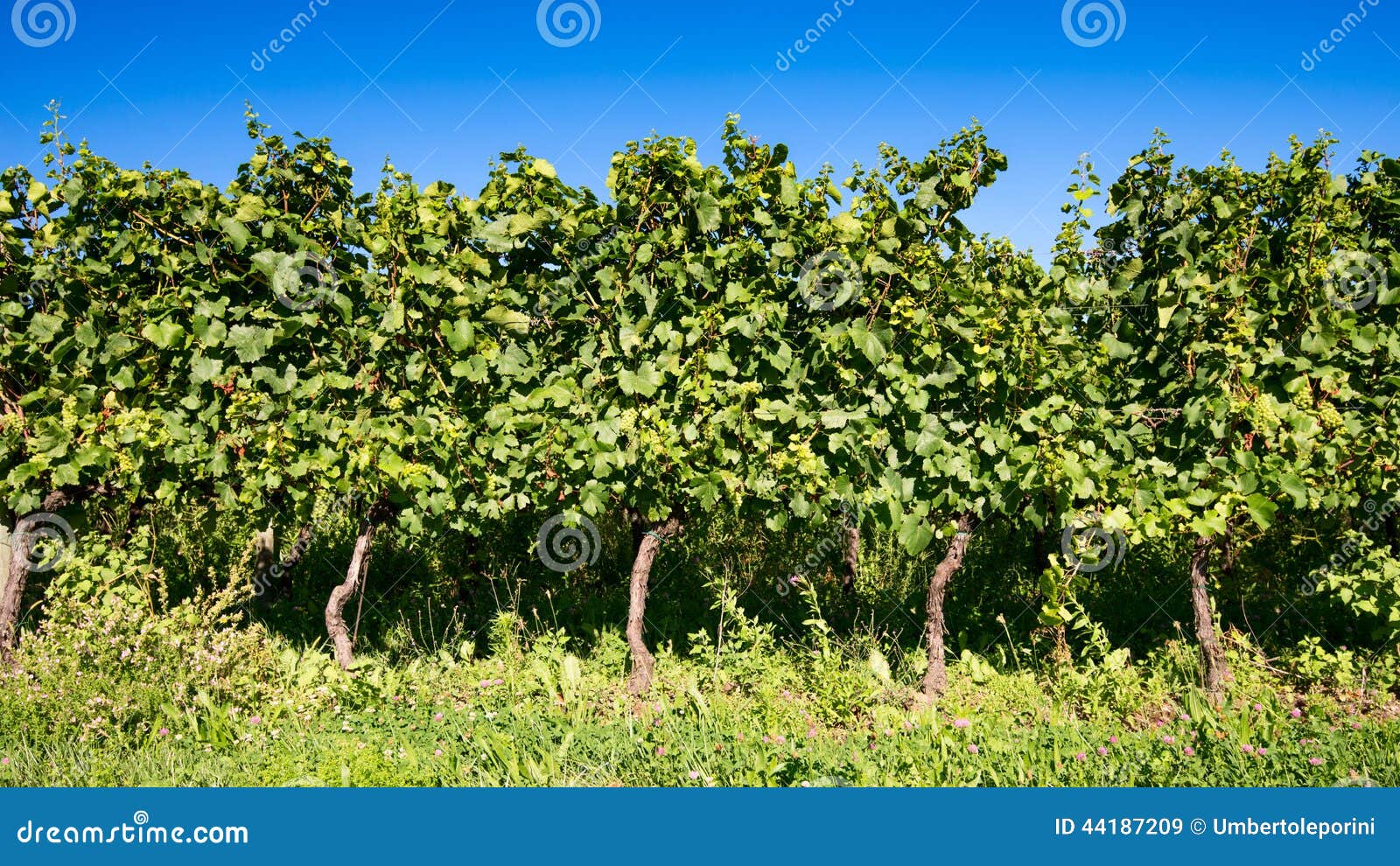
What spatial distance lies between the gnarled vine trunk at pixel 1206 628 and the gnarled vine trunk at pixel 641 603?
2.96m

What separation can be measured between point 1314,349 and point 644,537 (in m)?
3.76

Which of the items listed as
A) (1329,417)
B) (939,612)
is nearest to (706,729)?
(939,612)

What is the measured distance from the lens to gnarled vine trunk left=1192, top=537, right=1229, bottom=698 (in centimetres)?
505

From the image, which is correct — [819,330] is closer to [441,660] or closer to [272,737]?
[441,660]

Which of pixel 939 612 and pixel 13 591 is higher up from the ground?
pixel 13 591

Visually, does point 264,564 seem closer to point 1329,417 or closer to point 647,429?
point 647,429

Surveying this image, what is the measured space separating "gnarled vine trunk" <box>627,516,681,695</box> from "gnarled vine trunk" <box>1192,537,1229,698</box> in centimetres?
296

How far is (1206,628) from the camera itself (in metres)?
5.07

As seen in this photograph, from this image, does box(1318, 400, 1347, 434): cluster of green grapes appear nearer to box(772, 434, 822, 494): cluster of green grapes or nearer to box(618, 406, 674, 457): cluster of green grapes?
box(772, 434, 822, 494): cluster of green grapes

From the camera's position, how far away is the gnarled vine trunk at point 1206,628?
199 inches

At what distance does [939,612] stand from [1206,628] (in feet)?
4.83

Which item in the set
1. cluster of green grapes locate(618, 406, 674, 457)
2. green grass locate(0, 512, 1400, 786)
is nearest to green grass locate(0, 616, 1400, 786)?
green grass locate(0, 512, 1400, 786)

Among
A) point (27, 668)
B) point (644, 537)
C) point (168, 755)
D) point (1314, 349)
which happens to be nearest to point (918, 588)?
point (644, 537)

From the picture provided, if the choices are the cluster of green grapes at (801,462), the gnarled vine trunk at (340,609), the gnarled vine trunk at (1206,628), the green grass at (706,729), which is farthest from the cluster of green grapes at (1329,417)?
the gnarled vine trunk at (340,609)
